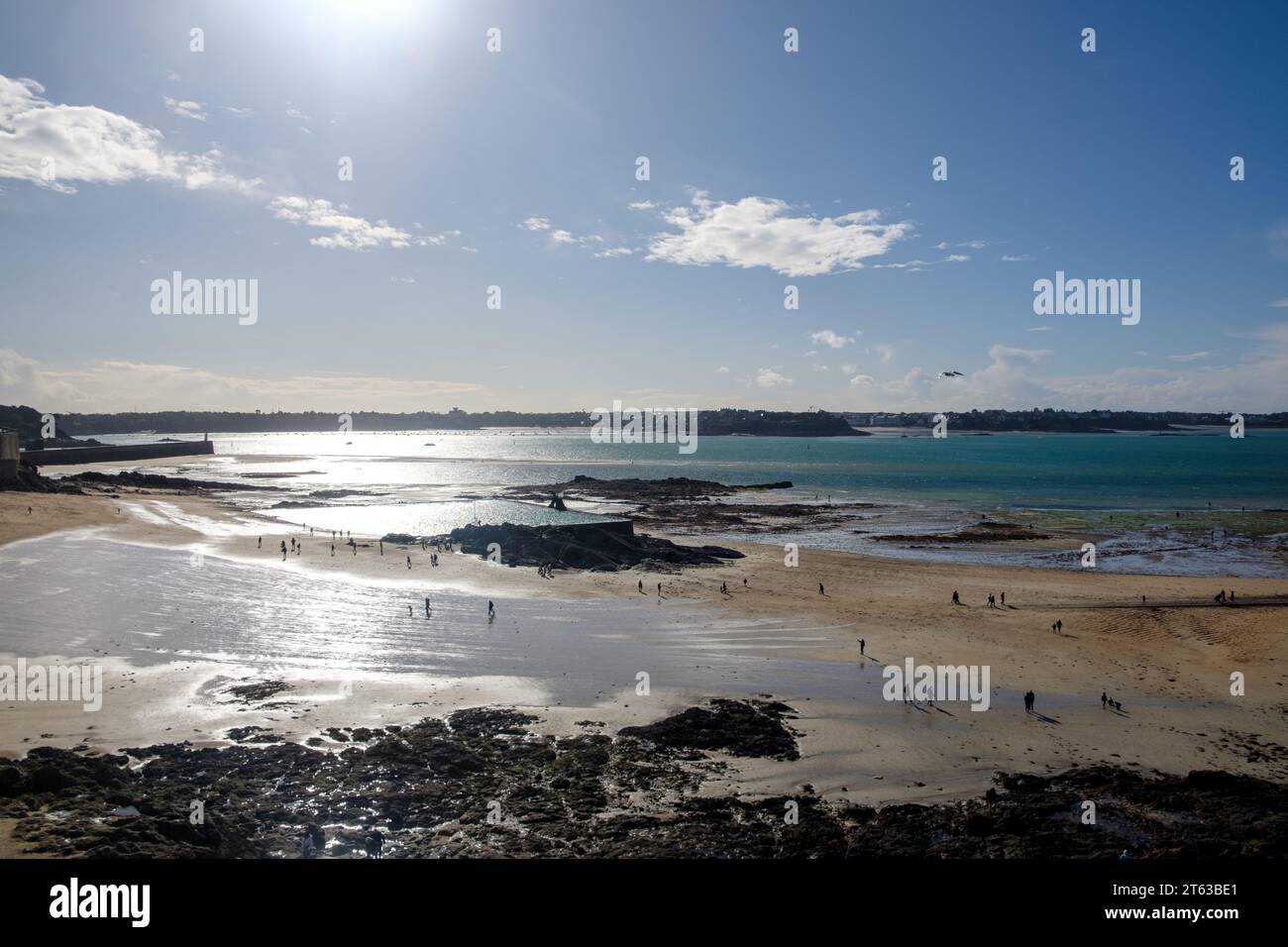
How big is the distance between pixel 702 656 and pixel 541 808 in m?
11.3

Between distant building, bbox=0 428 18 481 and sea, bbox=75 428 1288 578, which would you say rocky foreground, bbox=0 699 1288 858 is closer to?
sea, bbox=75 428 1288 578

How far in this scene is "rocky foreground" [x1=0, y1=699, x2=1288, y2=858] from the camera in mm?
11742

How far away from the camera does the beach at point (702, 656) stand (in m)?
16.8

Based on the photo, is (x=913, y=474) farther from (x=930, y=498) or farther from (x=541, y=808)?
(x=541, y=808)

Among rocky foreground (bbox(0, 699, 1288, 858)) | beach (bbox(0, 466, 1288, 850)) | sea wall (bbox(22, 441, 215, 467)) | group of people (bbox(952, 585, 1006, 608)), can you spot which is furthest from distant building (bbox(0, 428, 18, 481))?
group of people (bbox(952, 585, 1006, 608))

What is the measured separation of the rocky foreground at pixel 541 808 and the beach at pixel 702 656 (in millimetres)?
854

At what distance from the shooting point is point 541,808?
13703 mm

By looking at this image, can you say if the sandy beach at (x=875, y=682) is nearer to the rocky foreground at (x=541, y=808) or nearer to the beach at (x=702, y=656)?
the beach at (x=702, y=656)

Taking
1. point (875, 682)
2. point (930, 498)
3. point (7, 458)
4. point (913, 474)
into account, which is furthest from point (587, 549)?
point (913, 474)

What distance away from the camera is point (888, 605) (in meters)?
32.3
